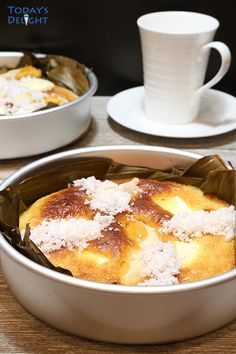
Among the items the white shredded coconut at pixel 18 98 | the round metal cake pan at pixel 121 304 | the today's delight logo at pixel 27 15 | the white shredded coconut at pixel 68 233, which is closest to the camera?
the round metal cake pan at pixel 121 304

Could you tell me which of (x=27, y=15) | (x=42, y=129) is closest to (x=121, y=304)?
(x=42, y=129)

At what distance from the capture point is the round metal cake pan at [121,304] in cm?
52

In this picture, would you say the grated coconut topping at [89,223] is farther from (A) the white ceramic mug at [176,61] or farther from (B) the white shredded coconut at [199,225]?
(A) the white ceramic mug at [176,61]

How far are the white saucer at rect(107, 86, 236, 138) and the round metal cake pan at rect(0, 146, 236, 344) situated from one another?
0.55 m

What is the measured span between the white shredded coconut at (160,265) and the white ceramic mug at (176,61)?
1.68 feet

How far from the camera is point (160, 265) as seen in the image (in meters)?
0.59

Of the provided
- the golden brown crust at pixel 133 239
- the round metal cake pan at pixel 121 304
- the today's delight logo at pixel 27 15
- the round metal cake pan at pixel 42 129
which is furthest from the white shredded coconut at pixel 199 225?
the today's delight logo at pixel 27 15

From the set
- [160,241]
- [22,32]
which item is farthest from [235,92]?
[160,241]

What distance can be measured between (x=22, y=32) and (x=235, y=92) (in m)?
0.57

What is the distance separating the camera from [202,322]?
568 mm

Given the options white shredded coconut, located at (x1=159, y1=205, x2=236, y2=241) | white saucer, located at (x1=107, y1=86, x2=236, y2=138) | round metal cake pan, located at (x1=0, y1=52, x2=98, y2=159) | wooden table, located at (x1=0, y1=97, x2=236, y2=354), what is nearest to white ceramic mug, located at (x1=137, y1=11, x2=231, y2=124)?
white saucer, located at (x1=107, y1=86, x2=236, y2=138)

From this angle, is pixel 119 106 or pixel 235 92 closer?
pixel 119 106

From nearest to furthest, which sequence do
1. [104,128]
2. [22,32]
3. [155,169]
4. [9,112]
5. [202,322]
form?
[202,322] < [155,169] < [9,112] < [104,128] < [22,32]

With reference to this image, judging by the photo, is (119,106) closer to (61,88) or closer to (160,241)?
(61,88)
